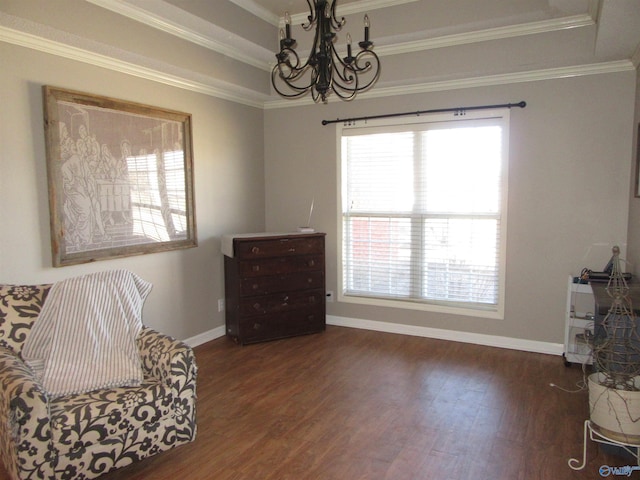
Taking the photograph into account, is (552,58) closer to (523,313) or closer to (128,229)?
(523,313)

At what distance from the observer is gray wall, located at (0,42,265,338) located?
2643 mm

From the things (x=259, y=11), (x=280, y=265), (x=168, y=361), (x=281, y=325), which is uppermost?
(x=259, y=11)

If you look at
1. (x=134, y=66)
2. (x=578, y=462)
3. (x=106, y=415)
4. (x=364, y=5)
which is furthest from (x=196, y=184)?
(x=578, y=462)

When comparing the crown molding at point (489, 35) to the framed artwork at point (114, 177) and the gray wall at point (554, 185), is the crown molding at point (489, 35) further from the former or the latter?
the framed artwork at point (114, 177)

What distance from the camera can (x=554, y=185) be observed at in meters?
3.66

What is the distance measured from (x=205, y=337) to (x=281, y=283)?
86cm

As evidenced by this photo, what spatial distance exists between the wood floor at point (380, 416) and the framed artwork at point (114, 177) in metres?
1.18

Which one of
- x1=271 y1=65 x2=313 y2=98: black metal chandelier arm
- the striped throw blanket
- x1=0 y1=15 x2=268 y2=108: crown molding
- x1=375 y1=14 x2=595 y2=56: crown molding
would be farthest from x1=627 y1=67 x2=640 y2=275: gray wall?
the striped throw blanket

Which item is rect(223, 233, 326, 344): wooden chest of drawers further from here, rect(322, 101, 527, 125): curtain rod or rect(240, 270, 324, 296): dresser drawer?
rect(322, 101, 527, 125): curtain rod

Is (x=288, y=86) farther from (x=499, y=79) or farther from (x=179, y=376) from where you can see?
(x=179, y=376)

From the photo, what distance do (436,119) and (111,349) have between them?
318 cm

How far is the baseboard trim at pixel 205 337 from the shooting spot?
4.00m

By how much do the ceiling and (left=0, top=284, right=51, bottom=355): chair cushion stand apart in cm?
151

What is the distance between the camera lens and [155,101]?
3527mm
